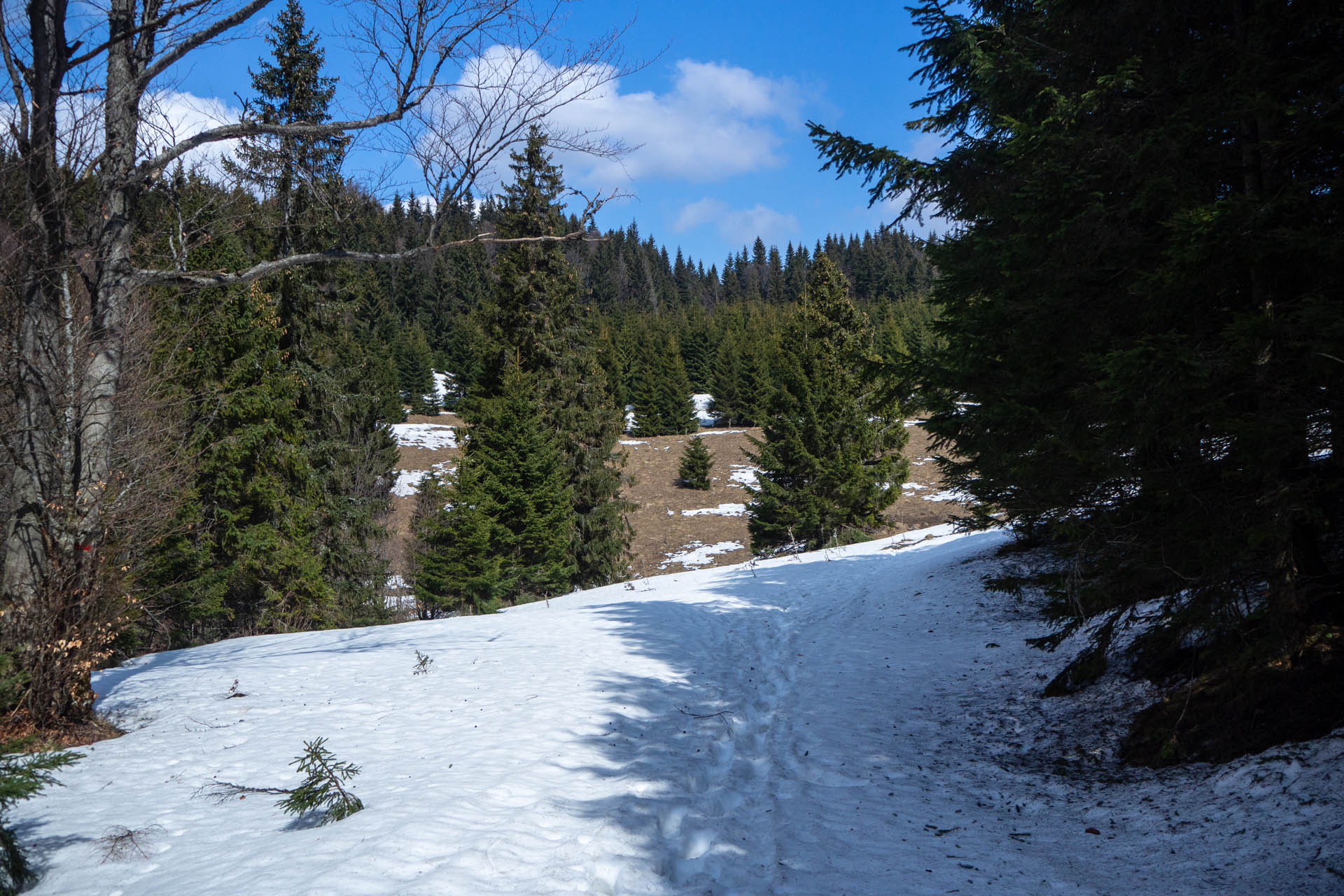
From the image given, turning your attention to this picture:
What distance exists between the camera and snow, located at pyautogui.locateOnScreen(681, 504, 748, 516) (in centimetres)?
3675

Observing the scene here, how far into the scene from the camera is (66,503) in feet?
17.7

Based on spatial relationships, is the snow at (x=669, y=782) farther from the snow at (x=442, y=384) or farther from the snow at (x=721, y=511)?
the snow at (x=442, y=384)

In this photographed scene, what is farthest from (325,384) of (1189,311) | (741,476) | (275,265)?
(741,476)

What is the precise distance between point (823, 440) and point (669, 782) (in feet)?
64.3

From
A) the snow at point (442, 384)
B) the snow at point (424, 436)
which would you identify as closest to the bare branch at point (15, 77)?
the snow at point (424, 436)

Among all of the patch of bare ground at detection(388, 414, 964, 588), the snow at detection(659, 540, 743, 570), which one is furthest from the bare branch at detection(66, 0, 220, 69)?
the snow at detection(659, 540, 743, 570)

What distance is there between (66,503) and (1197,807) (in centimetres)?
793

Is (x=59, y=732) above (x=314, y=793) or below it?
above

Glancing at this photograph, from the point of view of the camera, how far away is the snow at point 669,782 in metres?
3.46

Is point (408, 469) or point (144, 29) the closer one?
point (144, 29)

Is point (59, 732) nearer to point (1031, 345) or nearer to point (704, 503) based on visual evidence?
point (1031, 345)

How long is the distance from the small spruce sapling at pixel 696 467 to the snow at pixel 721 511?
288cm

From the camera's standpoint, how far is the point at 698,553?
30797 millimetres

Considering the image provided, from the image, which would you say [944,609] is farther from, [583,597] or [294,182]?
[294,182]
